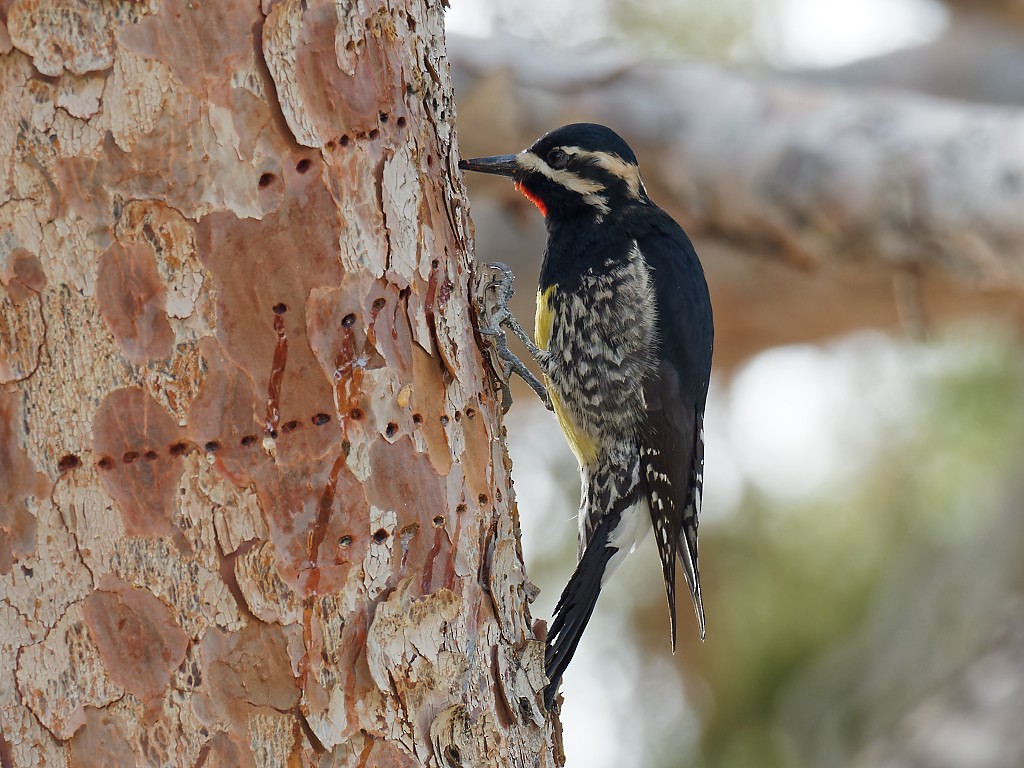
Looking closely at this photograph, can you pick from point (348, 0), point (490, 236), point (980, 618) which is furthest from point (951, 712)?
point (348, 0)

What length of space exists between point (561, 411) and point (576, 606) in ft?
2.35

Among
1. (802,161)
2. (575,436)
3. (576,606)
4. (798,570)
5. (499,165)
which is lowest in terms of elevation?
(576,606)

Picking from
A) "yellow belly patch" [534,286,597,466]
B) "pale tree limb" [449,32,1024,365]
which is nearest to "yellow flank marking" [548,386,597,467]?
"yellow belly patch" [534,286,597,466]

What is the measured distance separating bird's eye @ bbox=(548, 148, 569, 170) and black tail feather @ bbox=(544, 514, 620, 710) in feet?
2.84

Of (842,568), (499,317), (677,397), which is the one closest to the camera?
(499,317)

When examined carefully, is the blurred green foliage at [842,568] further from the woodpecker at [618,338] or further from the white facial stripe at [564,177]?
the white facial stripe at [564,177]

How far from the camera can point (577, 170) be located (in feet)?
9.53

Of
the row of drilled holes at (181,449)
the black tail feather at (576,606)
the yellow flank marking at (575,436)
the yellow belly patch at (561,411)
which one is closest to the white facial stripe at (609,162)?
the yellow belly patch at (561,411)

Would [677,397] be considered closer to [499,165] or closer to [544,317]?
[544,317]

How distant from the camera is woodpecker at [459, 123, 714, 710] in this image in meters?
2.76

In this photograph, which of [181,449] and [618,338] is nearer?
[181,449]

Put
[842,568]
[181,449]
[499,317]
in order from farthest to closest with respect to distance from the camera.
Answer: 1. [842,568]
2. [499,317]
3. [181,449]

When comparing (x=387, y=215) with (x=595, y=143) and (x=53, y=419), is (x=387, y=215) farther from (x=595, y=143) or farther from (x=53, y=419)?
(x=595, y=143)

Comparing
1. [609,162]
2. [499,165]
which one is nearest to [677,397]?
[609,162]
